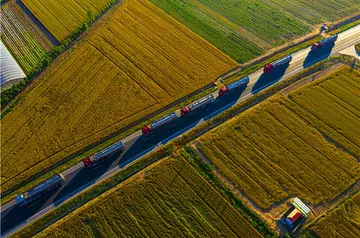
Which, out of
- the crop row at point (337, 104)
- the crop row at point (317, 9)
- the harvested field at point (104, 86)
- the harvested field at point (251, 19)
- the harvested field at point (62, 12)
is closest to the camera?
the harvested field at point (104, 86)

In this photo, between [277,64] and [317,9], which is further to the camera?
[317,9]

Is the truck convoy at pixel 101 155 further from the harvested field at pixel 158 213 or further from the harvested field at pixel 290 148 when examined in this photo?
the harvested field at pixel 290 148

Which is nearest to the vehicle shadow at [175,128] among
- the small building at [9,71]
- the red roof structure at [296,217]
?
the red roof structure at [296,217]

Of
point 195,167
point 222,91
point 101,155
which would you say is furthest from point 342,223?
point 101,155

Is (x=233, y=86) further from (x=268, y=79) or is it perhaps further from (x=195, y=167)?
(x=195, y=167)

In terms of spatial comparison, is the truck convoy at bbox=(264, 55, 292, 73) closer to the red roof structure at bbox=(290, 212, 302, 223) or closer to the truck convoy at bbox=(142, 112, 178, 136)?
the truck convoy at bbox=(142, 112, 178, 136)

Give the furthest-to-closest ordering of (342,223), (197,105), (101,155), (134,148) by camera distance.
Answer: (197,105)
(134,148)
(101,155)
(342,223)

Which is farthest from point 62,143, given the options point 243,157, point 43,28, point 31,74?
point 43,28
